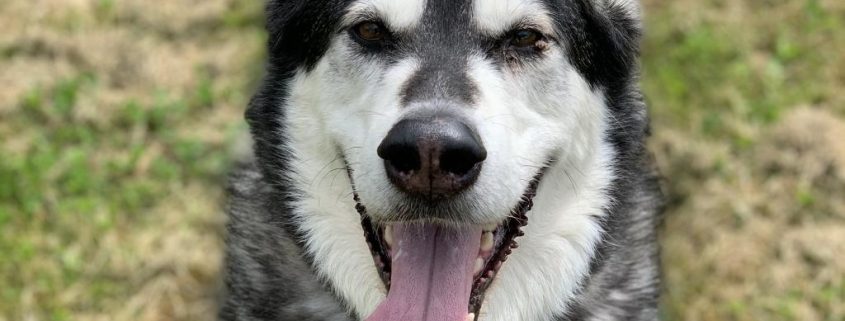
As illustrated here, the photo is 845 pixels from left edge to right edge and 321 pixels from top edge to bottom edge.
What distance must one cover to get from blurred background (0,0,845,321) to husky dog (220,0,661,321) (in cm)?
120

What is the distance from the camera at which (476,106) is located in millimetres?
2949

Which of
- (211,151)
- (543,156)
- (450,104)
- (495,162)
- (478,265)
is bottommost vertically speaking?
(211,151)

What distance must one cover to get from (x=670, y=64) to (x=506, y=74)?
136 inches

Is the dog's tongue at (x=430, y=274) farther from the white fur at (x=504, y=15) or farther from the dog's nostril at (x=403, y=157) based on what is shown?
the white fur at (x=504, y=15)

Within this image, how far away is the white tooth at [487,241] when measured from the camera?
3242mm

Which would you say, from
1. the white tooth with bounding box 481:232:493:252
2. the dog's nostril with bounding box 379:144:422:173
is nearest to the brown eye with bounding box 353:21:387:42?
the dog's nostril with bounding box 379:144:422:173

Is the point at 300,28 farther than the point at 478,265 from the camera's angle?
Yes

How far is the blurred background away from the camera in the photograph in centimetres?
499

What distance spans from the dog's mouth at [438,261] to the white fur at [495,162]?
12 cm

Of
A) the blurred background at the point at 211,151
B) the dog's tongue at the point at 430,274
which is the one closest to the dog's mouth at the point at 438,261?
the dog's tongue at the point at 430,274

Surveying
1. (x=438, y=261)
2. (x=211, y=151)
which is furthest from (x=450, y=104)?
(x=211, y=151)

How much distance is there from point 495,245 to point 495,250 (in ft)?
0.06

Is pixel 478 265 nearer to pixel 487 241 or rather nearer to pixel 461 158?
pixel 487 241

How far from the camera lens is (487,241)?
3258 mm
